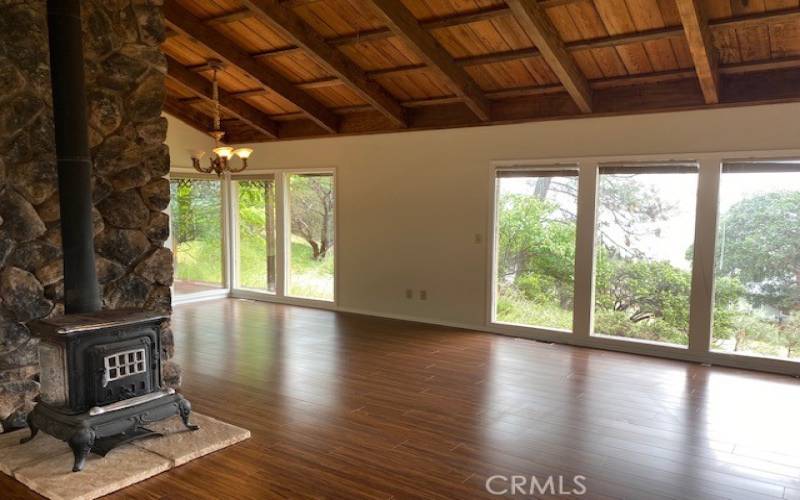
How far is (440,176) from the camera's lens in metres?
6.78

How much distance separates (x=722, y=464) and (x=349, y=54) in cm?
472

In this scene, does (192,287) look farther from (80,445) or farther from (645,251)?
(645,251)

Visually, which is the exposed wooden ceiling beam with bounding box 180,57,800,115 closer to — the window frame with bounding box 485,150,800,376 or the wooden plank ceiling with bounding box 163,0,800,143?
the wooden plank ceiling with bounding box 163,0,800,143

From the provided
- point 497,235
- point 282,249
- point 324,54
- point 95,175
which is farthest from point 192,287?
point 95,175

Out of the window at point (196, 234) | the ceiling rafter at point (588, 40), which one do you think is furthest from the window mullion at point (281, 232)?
the ceiling rafter at point (588, 40)

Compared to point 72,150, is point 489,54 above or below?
above

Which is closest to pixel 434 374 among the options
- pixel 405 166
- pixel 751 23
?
pixel 405 166

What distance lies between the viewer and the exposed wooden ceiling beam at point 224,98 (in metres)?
6.68

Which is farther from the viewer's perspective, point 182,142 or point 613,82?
point 182,142

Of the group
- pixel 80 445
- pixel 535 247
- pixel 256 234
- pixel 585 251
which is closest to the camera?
pixel 80 445

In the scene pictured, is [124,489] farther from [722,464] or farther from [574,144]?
[574,144]

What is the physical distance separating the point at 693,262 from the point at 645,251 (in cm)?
45

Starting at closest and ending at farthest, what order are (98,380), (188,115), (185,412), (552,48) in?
(98,380), (185,412), (552,48), (188,115)

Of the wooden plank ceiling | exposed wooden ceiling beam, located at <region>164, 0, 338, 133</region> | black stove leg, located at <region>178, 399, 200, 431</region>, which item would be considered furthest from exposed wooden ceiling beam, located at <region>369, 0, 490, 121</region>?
black stove leg, located at <region>178, 399, 200, 431</region>
